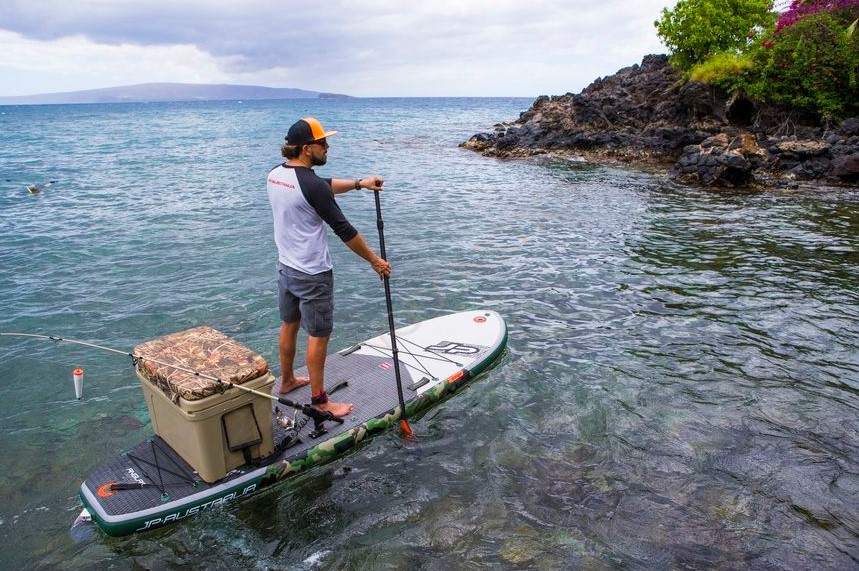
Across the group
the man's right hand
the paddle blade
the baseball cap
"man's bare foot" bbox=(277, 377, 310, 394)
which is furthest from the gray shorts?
the paddle blade

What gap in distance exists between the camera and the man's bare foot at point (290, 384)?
7.02 m

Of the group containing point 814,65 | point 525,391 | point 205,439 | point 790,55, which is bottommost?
point 525,391

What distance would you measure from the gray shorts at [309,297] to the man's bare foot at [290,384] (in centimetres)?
109

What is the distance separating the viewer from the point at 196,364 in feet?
16.9

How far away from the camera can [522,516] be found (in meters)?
5.65

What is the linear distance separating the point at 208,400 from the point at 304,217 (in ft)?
6.70

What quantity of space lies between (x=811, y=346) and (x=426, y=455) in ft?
22.8

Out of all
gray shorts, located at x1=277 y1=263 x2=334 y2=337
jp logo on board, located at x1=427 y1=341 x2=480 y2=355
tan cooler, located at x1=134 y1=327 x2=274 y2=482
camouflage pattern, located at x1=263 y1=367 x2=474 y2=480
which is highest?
gray shorts, located at x1=277 y1=263 x2=334 y2=337

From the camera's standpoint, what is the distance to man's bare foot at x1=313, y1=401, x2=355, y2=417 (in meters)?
6.66

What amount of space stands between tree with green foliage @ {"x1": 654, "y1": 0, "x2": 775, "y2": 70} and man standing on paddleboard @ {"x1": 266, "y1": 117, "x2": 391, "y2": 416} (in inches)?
1520

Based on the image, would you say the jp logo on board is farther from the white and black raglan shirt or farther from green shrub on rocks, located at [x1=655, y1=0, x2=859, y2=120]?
green shrub on rocks, located at [x1=655, y1=0, x2=859, y2=120]

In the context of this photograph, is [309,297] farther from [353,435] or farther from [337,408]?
[353,435]

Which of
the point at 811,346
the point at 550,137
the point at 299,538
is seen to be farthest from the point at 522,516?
the point at 550,137

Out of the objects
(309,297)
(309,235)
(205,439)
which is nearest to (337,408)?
(309,297)
